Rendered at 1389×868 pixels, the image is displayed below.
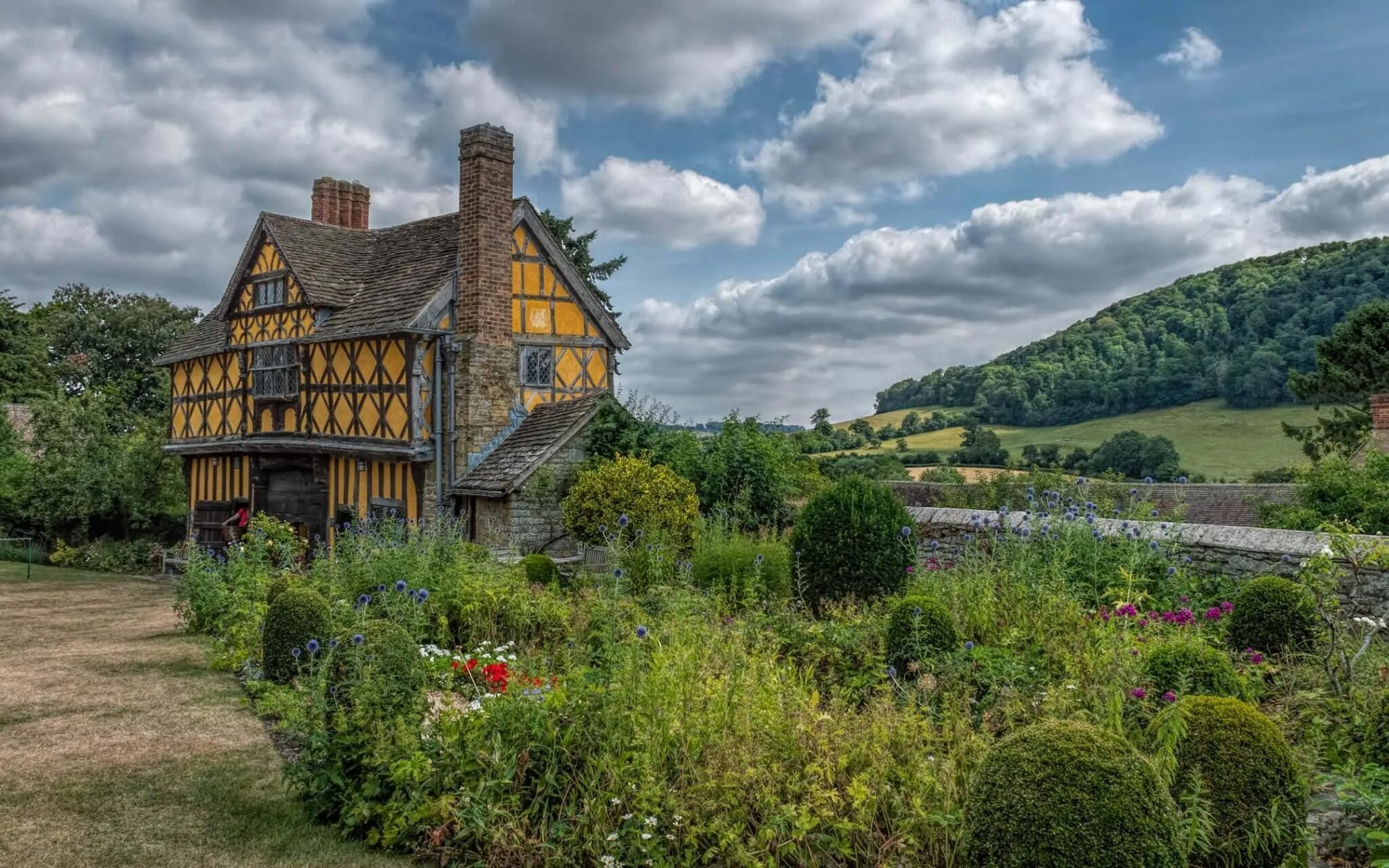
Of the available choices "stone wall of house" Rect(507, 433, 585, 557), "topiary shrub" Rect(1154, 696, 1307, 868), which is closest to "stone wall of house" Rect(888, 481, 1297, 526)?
"stone wall of house" Rect(507, 433, 585, 557)

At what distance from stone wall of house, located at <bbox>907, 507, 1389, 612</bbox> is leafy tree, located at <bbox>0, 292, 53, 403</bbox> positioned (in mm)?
35610

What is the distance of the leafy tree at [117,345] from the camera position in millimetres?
38469

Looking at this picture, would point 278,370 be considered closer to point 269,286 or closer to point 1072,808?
point 269,286

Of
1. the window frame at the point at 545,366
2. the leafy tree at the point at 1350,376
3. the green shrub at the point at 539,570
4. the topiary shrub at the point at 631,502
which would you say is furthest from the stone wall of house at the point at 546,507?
the leafy tree at the point at 1350,376

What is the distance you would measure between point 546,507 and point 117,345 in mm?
32394

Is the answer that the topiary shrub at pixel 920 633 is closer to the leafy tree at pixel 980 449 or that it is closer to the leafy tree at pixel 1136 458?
the leafy tree at pixel 1136 458

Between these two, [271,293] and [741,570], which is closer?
[741,570]

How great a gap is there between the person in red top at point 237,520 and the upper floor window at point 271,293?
4698 mm

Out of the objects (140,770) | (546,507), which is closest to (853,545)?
(140,770)

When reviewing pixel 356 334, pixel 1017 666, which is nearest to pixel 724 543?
pixel 1017 666

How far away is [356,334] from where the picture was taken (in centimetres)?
1725

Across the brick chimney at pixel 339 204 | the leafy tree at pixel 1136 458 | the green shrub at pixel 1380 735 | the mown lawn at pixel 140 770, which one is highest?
the brick chimney at pixel 339 204

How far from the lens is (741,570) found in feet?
34.0

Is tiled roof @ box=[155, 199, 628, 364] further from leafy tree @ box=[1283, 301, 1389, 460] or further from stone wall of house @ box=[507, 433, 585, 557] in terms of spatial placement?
leafy tree @ box=[1283, 301, 1389, 460]
